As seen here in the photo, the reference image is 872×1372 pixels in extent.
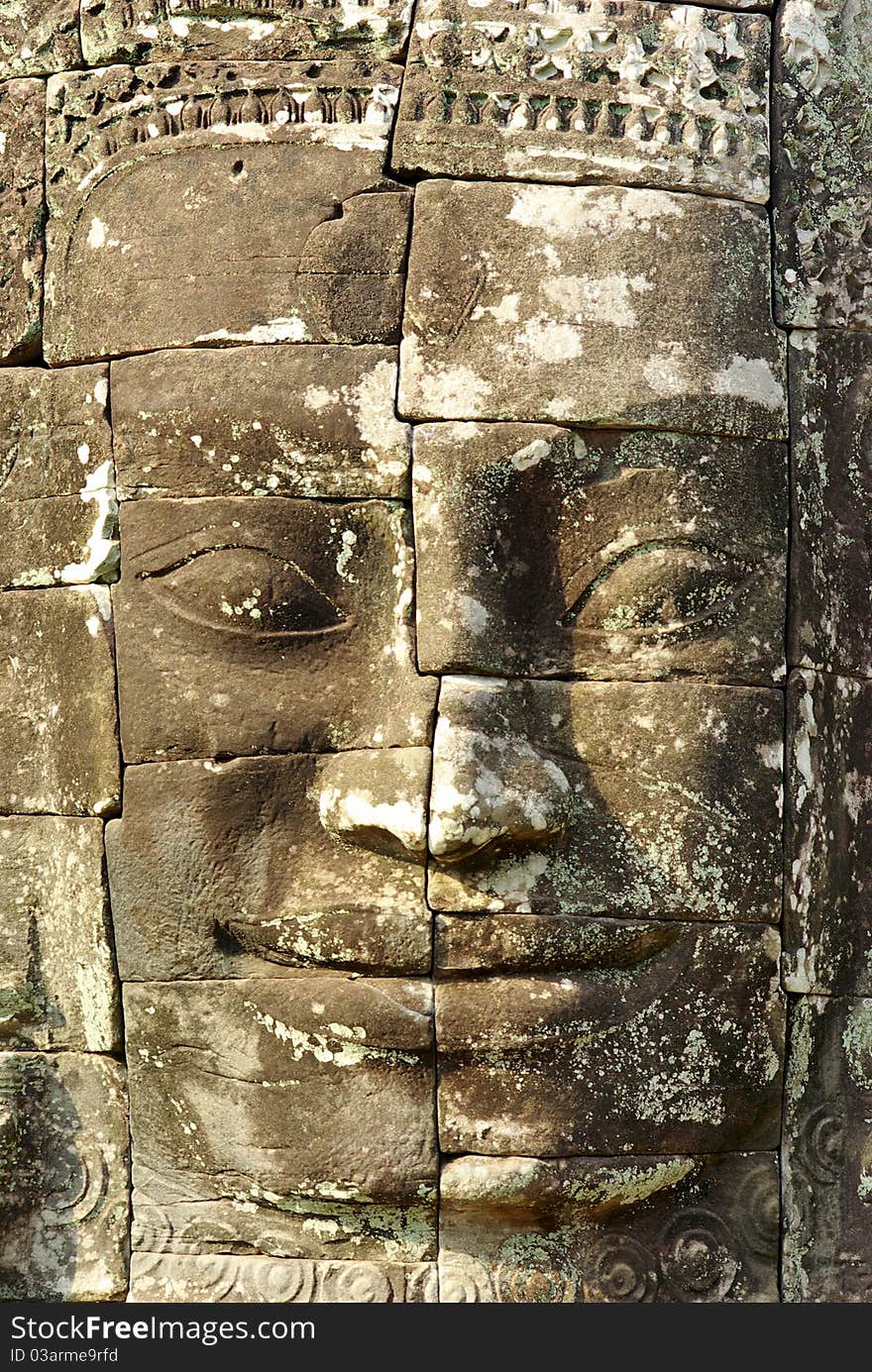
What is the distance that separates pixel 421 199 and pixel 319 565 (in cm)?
96

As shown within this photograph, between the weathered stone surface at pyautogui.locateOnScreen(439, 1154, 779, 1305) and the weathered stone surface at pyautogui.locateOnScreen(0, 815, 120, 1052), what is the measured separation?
101cm

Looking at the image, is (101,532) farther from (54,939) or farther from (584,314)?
(584,314)

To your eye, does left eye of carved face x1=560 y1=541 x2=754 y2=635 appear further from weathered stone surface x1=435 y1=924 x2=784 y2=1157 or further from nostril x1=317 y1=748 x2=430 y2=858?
weathered stone surface x1=435 y1=924 x2=784 y2=1157

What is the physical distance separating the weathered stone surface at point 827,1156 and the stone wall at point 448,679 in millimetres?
13

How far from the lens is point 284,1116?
3980 millimetres

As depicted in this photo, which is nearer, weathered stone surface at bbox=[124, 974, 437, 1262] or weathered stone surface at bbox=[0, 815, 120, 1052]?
weathered stone surface at bbox=[124, 974, 437, 1262]

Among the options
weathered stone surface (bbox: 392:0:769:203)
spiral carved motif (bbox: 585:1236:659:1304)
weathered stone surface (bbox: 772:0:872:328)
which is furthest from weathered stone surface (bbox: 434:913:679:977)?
weathered stone surface (bbox: 392:0:769:203)

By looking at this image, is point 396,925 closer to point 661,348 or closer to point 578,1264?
point 578,1264

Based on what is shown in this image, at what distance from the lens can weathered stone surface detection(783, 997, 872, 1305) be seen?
Answer: 414cm

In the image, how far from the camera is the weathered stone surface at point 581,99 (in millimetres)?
4172

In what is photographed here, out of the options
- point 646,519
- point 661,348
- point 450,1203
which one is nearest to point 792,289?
point 661,348

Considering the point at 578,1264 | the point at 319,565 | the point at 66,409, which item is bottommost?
the point at 578,1264

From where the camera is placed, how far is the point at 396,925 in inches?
154

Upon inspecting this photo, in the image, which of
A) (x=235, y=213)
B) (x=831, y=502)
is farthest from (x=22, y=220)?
(x=831, y=502)
